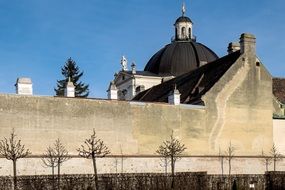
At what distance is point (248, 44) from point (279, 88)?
13155 mm

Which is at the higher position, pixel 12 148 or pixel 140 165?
pixel 12 148

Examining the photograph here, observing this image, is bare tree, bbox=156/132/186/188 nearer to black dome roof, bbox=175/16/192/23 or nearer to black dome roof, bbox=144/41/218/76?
black dome roof, bbox=144/41/218/76

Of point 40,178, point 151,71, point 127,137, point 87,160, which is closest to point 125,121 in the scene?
point 127,137

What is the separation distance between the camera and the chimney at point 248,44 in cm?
5259

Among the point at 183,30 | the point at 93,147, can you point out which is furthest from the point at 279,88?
the point at 183,30

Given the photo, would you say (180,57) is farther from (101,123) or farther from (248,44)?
(101,123)

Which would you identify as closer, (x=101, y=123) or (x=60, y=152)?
(x=60, y=152)

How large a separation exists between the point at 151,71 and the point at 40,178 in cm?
5130

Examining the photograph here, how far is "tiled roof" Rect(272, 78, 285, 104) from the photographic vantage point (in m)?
62.7

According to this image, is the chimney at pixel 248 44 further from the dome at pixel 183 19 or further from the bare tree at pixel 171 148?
the dome at pixel 183 19

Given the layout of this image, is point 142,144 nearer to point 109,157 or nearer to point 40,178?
point 109,157

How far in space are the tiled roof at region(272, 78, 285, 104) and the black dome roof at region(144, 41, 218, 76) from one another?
16503mm

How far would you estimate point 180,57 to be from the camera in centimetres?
8338

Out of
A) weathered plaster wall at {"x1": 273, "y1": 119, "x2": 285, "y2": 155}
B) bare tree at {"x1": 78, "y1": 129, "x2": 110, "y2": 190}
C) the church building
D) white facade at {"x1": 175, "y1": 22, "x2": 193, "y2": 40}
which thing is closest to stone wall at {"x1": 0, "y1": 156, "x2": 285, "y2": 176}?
the church building
